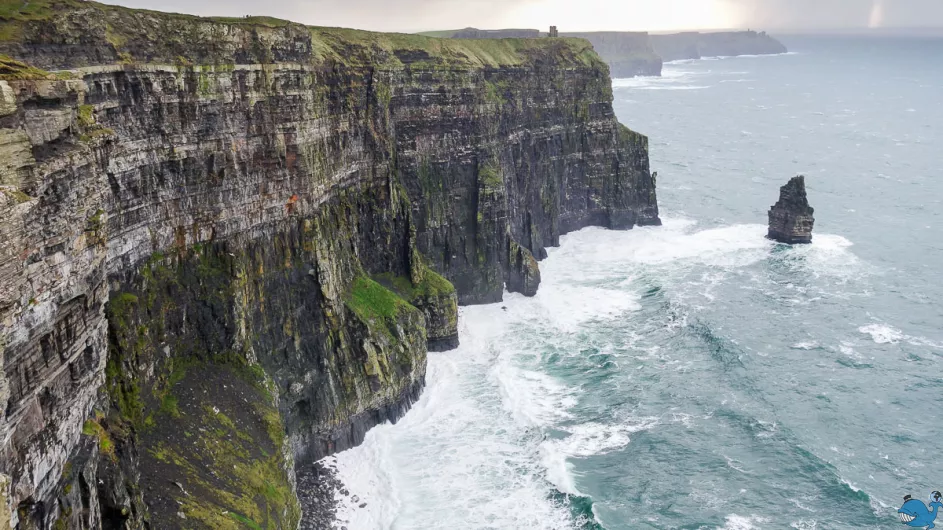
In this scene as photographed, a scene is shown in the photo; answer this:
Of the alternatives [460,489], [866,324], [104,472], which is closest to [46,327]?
[104,472]

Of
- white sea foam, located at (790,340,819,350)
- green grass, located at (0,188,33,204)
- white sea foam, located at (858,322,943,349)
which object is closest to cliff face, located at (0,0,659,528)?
green grass, located at (0,188,33,204)

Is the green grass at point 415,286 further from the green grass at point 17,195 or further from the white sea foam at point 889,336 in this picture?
the green grass at point 17,195

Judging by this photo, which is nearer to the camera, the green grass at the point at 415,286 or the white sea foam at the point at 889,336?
the green grass at the point at 415,286

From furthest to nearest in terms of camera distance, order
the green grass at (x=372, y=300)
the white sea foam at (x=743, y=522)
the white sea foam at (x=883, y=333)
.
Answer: the white sea foam at (x=883, y=333), the green grass at (x=372, y=300), the white sea foam at (x=743, y=522)

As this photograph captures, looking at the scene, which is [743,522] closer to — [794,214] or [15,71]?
[15,71]

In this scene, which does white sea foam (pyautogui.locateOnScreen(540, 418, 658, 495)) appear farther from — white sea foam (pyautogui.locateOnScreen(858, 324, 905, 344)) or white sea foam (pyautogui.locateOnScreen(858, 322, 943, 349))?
white sea foam (pyautogui.locateOnScreen(858, 322, 943, 349))

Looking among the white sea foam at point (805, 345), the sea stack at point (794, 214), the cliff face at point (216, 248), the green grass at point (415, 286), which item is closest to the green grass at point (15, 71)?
the cliff face at point (216, 248)

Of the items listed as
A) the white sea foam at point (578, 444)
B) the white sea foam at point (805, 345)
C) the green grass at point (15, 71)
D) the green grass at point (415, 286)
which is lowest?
the white sea foam at point (578, 444)

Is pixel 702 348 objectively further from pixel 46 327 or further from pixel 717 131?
pixel 717 131
